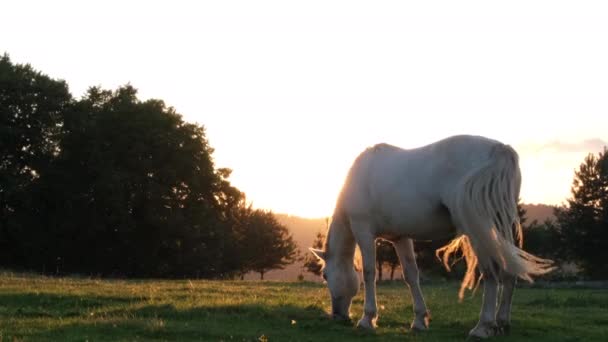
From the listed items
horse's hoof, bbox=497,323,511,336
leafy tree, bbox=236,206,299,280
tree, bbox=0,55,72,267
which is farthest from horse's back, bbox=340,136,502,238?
leafy tree, bbox=236,206,299,280

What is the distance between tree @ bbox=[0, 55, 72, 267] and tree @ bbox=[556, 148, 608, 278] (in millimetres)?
37868

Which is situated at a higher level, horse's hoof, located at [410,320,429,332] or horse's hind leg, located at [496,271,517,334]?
horse's hind leg, located at [496,271,517,334]

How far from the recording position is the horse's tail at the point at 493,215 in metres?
9.77

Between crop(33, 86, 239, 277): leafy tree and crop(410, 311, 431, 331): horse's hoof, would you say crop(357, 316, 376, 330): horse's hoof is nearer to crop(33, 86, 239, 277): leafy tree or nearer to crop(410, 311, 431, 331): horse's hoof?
crop(410, 311, 431, 331): horse's hoof

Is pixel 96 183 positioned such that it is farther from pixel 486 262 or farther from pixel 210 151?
pixel 486 262

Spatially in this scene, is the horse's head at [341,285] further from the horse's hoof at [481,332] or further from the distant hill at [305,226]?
the distant hill at [305,226]

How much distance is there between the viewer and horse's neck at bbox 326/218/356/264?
12.2m

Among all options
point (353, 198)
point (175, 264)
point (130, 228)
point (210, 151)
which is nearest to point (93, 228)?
point (130, 228)

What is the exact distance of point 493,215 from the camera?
9.91 m

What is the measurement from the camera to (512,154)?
33.5ft

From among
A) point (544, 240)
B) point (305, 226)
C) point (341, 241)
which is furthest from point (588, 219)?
point (305, 226)

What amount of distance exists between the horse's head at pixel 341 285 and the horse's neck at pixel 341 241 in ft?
0.34

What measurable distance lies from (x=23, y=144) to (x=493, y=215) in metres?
43.2

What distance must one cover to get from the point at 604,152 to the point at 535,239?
885 cm
